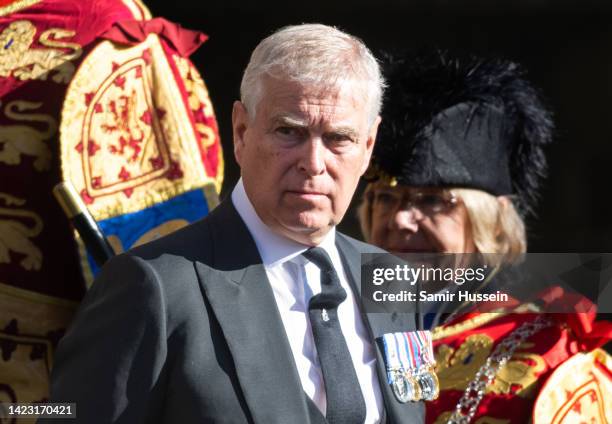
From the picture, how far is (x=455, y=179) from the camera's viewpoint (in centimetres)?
380

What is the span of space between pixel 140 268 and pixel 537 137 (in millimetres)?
1966

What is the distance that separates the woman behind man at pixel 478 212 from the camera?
133 inches

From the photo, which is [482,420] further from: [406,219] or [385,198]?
[385,198]

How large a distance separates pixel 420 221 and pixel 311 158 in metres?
1.26

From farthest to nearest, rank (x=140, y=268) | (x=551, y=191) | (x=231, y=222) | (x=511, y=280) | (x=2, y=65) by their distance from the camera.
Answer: (x=551, y=191) < (x=511, y=280) < (x=2, y=65) < (x=231, y=222) < (x=140, y=268)

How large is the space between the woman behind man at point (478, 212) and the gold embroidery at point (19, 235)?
1.17 metres

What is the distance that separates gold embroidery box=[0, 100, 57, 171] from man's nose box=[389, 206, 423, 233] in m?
1.18

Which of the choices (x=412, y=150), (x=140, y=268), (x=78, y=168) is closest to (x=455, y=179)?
(x=412, y=150)

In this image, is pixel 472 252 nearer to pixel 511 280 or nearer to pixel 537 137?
pixel 511 280

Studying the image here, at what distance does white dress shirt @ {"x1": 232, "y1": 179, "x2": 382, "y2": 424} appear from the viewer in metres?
2.53

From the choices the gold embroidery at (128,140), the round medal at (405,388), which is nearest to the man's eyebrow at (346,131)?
the round medal at (405,388)

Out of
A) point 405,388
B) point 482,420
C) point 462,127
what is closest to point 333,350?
point 405,388

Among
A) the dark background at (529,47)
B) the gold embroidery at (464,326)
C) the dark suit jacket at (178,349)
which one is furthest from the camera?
the dark background at (529,47)

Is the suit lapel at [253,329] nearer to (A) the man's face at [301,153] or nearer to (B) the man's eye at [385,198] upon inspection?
(A) the man's face at [301,153]
